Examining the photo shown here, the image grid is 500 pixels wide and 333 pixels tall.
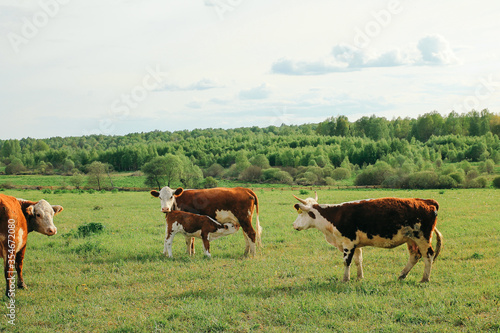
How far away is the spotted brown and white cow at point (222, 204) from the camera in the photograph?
1328 centimetres

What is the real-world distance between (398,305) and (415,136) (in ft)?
477

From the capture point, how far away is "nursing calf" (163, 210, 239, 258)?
12789mm

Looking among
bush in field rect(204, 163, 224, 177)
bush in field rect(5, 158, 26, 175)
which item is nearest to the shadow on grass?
bush in field rect(204, 163, 224, 177)

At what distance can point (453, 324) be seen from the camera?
7.22m

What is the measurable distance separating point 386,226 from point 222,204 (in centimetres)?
565

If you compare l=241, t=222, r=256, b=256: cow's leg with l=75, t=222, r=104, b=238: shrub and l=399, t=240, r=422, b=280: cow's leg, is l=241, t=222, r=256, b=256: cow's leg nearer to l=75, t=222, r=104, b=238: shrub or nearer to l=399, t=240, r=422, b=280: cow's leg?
l=399, t=240, r=422, b=280: cow's leg

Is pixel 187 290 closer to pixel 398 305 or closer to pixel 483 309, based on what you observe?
pixel 398 305

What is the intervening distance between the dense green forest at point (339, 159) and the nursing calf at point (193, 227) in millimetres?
55203

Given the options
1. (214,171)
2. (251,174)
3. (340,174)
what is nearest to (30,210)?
(251,174)

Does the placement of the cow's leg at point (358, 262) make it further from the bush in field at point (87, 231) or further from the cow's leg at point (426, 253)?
the bush in field at point (87, 231)

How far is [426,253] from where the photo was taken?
31.5ft

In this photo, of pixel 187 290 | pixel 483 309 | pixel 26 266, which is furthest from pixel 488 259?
pixel 26 266

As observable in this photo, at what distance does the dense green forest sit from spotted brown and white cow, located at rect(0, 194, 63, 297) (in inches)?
2347

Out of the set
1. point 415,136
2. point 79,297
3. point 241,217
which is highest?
point 415,136
